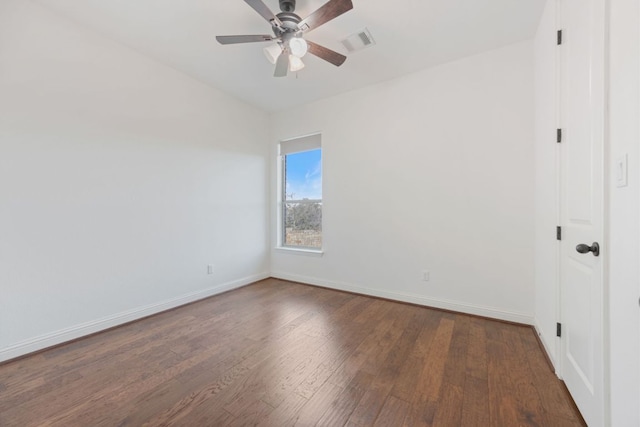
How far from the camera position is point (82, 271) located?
2338mm

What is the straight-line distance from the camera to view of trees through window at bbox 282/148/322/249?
3991 millimetres

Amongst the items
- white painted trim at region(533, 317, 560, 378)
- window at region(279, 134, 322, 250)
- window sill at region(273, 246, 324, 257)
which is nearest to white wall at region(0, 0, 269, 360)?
window sill at region(273, 246, 324, 257)

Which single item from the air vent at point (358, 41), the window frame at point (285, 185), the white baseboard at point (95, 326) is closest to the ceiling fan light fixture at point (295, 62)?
the air vent at point (358, 41)

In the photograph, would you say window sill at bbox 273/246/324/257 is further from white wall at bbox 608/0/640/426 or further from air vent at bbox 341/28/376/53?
white wall at bbox 608/0/640/426

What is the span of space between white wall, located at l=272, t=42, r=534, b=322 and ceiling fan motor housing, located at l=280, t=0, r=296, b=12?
163 cm

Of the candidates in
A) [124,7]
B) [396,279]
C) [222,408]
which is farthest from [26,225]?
[396,279]

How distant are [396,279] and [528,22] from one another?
2.83 m

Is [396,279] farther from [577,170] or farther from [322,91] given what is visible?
[322,91]

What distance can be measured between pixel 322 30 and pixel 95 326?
11.6 ft

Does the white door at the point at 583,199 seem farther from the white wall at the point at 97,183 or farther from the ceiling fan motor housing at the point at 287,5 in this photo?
the white wall at the point at 97,183

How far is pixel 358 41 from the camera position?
7.98ft

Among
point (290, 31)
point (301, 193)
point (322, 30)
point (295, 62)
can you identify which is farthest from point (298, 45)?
point (301, 193)

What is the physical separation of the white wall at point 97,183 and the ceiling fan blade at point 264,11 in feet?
5.93

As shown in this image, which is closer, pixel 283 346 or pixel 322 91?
pixel 283 346
